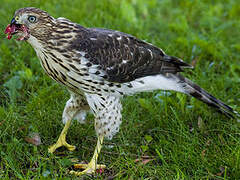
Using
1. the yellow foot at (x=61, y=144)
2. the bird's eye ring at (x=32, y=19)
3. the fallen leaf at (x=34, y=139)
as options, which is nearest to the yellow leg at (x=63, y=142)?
the yellow foot at (x=61, y=144)

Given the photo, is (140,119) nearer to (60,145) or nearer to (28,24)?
(60,145)

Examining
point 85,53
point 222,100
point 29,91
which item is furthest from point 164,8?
point 85,53

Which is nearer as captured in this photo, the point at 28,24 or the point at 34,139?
the point at 28,24

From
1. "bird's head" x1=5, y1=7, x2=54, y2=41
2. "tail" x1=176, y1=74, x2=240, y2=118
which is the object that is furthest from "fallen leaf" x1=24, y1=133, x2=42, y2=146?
"tail" x1=176, y1=74, x2=240, y2=118

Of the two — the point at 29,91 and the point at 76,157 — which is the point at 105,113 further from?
the point at 29,91

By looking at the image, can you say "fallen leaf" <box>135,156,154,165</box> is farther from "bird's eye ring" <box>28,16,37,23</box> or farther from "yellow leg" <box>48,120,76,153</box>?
"bird's eye ring" <box>28,16,37,23</box>

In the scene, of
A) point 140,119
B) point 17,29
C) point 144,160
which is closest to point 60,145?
point 144,160

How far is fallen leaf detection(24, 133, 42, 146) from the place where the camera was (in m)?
4.87

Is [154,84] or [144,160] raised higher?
[154,84]

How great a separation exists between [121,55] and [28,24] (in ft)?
3.84

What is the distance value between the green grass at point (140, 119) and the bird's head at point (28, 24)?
324mm

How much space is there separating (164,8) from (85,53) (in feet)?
15.8

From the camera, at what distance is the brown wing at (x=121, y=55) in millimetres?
4483

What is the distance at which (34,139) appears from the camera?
16.1 feet
